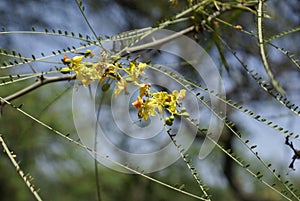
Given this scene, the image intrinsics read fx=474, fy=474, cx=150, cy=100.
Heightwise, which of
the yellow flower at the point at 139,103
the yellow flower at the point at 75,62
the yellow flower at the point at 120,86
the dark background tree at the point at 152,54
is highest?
the dark background tree at the point at 152,54

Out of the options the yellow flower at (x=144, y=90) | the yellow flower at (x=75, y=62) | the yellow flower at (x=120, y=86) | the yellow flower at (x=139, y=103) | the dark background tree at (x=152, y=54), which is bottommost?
the yellow flower at (x=139, y=103)

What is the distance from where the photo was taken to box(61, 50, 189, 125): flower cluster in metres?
0.48

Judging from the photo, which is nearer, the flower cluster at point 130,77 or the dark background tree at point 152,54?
the flower cluster at point 130,77

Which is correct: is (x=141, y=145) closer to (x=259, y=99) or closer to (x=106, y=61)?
(x=259, y=99)

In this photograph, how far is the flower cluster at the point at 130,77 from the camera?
48 centimetres

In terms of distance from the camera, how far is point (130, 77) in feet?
1.63

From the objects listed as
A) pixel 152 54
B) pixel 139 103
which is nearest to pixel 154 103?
pixel 139 103

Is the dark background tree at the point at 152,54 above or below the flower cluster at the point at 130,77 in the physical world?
above

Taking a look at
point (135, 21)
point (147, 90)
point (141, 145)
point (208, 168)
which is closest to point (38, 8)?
point (135, 21)

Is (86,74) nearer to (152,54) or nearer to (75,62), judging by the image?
(75,62)

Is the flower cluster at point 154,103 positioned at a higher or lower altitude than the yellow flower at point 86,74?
lower

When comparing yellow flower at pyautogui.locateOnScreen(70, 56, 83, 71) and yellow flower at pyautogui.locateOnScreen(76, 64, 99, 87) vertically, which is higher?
yellow flower at pyautogui.locateOnScreen(70, 56, 83, 71)

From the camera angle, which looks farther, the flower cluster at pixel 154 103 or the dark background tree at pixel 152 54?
the dark background tree at pixel 152 54

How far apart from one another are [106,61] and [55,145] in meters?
2.32
